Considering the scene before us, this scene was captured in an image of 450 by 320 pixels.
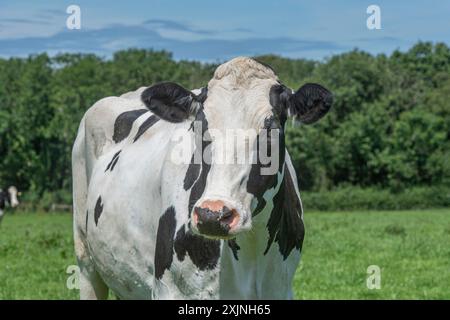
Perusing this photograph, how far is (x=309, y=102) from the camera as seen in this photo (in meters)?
4.66

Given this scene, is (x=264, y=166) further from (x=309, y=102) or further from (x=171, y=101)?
(x=171, y=101)

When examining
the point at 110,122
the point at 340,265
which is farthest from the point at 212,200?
the point at 340,265

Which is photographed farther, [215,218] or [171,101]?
[171,101]

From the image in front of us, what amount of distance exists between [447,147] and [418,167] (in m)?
2.29

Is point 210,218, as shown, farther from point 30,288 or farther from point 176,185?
point 30,288

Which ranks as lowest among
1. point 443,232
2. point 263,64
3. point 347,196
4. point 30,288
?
point 347,196

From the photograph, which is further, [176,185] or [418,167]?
[418,167]

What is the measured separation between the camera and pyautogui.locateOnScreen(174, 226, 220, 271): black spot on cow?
460cm

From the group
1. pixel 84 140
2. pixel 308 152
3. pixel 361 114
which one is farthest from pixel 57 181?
pixel 84 140

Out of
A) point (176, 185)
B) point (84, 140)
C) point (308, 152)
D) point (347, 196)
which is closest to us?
point (176, 185)

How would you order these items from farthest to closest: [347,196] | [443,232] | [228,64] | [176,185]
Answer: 1. [347,196]
2. [443,232]
3. [176,185]
4. [228,64]

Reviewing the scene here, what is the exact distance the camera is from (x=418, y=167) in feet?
178

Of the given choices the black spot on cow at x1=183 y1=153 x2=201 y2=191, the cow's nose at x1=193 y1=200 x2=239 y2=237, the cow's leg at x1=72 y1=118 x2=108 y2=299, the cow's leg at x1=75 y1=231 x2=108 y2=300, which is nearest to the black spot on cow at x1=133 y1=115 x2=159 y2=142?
the cow's leg at x1=72 y1=118 x2=108 y2=299

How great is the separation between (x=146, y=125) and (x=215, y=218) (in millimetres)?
2734
